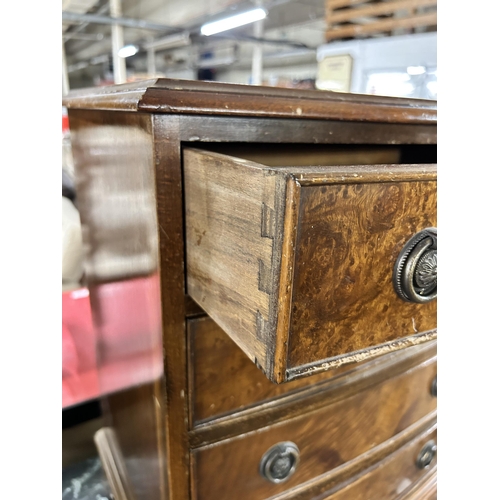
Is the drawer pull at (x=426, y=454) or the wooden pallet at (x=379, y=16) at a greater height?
the wooden pallet at (x=379, y=16)

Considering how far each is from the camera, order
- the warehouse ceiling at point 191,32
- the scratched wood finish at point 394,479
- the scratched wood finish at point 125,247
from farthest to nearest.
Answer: the warehouse ceiling at point 191,32, the scratched wood finish at point 394,479, the scratched wood finish at point 125,247

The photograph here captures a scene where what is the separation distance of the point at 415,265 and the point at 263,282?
0.13m

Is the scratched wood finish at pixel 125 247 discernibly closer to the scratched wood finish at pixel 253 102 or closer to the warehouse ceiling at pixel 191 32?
the scratched wood finish at pixel 253 102

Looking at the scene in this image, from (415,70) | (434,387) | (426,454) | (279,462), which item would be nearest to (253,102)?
(279,462)

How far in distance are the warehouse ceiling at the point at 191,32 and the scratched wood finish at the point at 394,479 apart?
12.5 feet

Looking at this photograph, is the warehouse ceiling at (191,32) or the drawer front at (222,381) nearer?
the drawer front at (222,381)

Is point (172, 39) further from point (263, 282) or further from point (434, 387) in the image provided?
point (263, 282)

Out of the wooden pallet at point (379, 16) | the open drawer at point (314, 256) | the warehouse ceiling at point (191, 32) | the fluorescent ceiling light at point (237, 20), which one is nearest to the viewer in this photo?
the open drawer at point (314, 256)

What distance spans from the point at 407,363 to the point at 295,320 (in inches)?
15.1

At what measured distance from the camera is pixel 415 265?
0.34m

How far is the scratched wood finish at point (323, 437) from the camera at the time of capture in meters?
0.48

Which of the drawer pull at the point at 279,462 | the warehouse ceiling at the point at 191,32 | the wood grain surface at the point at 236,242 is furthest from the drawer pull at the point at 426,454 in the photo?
the warehouse ceiling at the point at 191,32

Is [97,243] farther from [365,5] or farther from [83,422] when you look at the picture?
[365,5]
